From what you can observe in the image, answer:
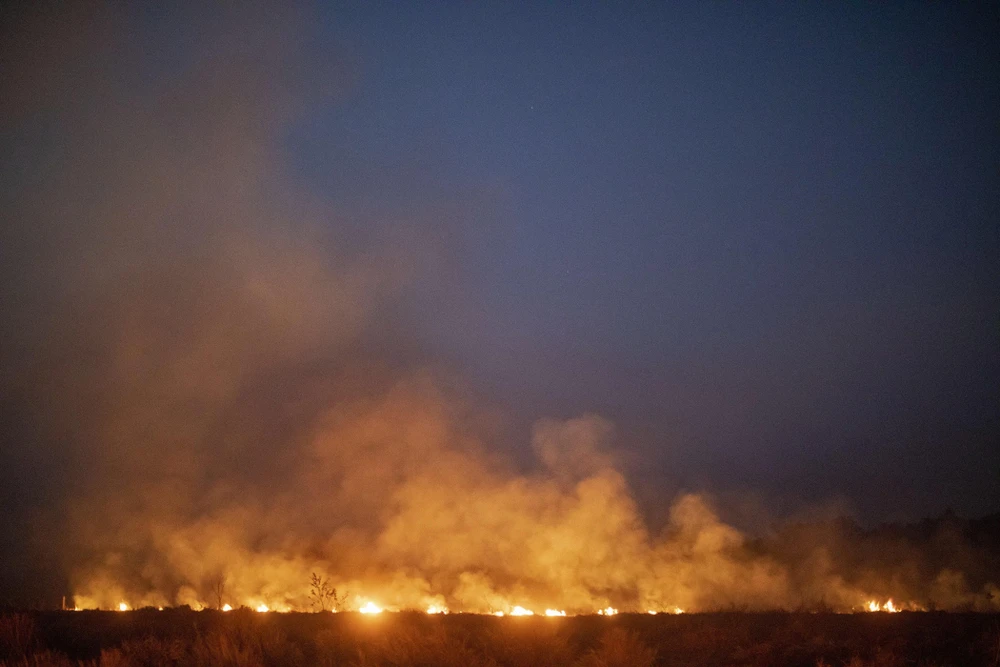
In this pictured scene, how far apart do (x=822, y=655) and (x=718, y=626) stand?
2.76 m

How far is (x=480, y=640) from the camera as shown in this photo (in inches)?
452

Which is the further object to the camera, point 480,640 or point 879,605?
point 879,605

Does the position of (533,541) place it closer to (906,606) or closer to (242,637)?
(906,606)

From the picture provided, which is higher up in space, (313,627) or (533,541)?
(533,541)

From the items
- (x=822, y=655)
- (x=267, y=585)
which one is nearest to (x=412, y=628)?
(x=822, y=655)

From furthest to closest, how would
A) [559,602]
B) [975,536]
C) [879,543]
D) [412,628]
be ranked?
[975,536] → [879,543] → [559,602] → [412,628]

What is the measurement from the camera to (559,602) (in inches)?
771

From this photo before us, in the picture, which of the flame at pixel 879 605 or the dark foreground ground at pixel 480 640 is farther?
the flame at pixel 879 605

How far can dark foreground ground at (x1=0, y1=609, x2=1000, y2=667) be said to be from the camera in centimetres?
1009

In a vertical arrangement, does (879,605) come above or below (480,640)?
below

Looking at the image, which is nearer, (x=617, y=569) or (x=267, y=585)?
(x=617, y=569)

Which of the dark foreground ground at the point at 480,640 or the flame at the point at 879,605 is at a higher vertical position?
the dark foreground ground at the point at 480,640

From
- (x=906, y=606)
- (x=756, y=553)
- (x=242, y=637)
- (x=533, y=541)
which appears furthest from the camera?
(x=756, y=553)

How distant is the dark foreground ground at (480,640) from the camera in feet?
33.1
